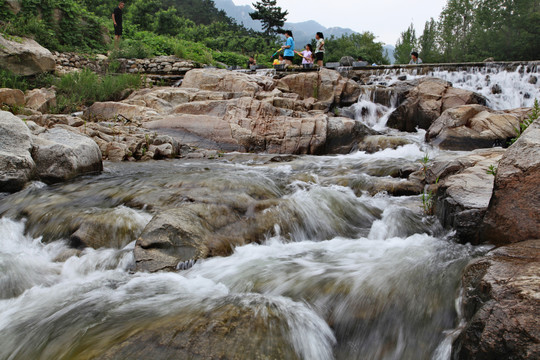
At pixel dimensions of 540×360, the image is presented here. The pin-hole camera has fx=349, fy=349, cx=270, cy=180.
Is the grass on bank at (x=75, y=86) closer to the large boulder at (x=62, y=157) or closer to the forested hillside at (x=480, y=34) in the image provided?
the large boulder at (x=62, y=157)

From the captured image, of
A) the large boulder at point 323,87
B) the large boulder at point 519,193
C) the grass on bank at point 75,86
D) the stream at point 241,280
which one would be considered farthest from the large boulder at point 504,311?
the grass on bank at point 75,86

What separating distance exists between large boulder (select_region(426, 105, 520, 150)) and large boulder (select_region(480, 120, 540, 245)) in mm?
5917

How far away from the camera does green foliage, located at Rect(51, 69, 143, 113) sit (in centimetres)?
1124

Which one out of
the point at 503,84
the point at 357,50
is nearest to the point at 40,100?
the point at 503,84

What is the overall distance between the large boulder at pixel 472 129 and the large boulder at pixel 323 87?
169 inches

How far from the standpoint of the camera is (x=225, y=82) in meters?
13.3

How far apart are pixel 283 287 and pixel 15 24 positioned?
15.4 meters

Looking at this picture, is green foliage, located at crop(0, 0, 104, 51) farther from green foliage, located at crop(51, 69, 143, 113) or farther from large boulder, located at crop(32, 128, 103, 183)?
large boulder, located at crop(32, 128, 103, 183)

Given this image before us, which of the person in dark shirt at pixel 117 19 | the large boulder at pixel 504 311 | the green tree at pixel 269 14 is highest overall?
the green tree at pixel 269 14

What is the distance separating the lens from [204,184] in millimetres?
5262

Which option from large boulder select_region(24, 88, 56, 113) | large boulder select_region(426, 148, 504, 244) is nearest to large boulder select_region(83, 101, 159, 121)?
large boulder select_region(24, 88, 56, 113)

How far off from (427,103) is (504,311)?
11029mm

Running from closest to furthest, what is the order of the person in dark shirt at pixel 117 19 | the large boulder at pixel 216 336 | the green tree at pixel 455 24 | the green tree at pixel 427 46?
the large boulder at pixel 216 336
the person in dark shirt at pixel 117 19
the green tree at pixel 427 46
the green tree at pixel 455 24

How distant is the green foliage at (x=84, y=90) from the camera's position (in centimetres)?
1124
